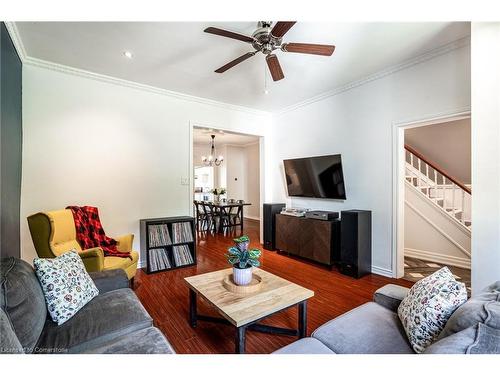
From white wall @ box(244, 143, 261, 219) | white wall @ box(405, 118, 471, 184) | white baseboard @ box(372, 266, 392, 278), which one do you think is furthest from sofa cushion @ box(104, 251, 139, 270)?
white wall @ box(244, 143, 261, 219)

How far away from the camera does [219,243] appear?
5.16 metres

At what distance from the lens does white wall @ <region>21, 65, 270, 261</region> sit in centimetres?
288

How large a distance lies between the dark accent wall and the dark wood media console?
3.44m

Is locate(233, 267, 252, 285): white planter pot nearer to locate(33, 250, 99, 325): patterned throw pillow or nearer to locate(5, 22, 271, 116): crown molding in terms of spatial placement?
locate(33, 250, 99, 325): patterned throw pillow

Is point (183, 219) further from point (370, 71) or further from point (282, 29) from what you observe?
point (370, 71)

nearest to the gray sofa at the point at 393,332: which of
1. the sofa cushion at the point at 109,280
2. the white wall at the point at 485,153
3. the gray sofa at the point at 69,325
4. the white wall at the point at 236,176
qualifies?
the gray sofa at the point at 69,325

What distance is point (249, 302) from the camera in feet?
5.41

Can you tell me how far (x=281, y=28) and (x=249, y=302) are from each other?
2.01 m

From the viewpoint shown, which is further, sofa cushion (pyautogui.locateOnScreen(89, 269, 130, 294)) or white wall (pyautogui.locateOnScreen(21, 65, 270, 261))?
white wall (pyautogui.locateOnScreen(21, 65, 270, 261))

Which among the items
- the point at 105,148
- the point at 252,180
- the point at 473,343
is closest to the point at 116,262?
the point at 105,148

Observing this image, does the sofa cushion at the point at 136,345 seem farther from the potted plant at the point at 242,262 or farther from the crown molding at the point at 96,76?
the crown molding at the point at 96,76

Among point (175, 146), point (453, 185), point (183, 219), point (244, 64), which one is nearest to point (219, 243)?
point (183, 219)

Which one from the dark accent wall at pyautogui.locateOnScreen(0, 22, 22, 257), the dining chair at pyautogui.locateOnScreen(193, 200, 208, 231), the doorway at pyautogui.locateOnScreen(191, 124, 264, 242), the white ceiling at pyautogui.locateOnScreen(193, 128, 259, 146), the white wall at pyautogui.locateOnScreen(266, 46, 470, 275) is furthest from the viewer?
the doorway at pyautogui.locateOnScreen(191, 124, 264, 242)

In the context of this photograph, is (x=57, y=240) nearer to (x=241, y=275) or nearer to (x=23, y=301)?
(x=23, y=301)
